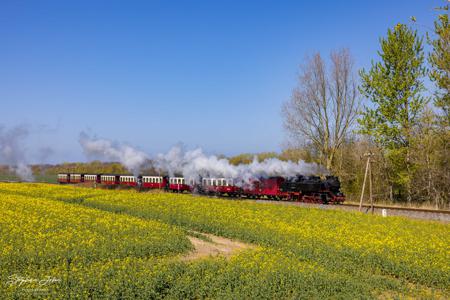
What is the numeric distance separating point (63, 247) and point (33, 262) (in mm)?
2066

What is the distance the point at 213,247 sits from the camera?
2009cm

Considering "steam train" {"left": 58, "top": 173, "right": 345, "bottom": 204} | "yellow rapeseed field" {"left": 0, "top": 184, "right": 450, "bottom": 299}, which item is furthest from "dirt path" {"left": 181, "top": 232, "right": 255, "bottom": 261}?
"steam train" {"left": 58, "top": 173, "right": 345, "bottom": 204}

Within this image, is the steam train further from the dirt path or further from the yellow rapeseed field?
the dirt path

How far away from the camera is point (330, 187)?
39938 millimetres

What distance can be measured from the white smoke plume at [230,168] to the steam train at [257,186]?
91cm

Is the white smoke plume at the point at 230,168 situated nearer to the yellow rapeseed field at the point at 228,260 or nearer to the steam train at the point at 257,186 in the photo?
the steam train at the point at 257,186

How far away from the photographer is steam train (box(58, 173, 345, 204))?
4047 cm

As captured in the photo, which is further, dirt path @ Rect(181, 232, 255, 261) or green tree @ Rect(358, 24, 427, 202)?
green tree @ Rect(358, 24, 427, 202)

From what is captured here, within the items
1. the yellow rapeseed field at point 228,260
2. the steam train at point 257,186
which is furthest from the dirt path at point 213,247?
the steam train at point 257,186

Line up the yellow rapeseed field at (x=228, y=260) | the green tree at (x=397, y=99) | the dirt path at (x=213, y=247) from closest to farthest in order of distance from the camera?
1. the yellow rapeseed field at (x=228, y=260)
2. the dirt path at (x=213, y=247)
3. the green tree at (x=397, y=99)

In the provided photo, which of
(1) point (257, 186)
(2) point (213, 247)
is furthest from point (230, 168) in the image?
(2) point (213, 247)

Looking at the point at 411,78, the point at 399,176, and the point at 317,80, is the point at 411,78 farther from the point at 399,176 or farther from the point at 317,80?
the point at 317,80

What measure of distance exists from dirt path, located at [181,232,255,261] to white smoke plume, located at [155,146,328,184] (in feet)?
81.5

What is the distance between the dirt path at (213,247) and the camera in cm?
1815
